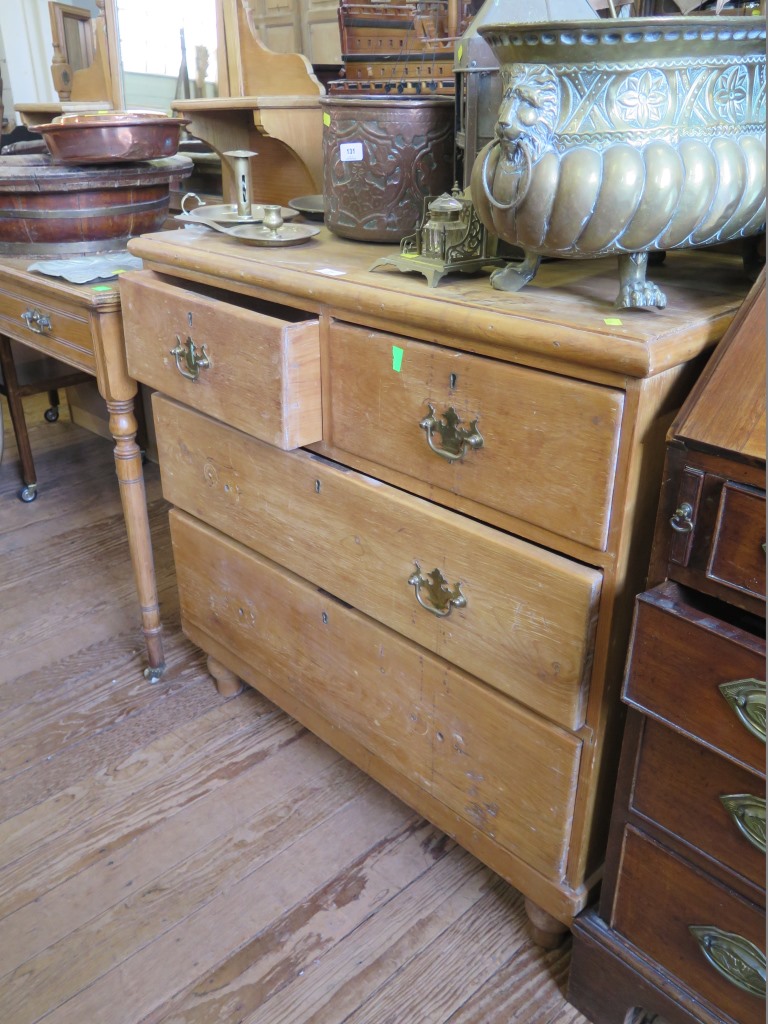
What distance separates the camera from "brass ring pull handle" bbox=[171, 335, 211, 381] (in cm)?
109

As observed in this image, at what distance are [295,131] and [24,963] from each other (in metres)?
1.42

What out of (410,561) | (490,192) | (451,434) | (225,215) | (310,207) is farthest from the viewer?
(310,207)

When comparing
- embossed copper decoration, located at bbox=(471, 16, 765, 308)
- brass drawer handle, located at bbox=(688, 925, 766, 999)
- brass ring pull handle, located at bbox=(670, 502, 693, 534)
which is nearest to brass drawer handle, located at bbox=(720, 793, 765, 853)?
brass drawer handle, located at bbox=(688, 925, 766, 999)

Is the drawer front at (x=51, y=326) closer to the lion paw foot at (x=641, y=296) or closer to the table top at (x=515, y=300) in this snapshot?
the table top at (x=515, y=300)

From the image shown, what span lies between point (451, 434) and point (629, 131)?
0.31 metres

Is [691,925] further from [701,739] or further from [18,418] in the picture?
[18,418]

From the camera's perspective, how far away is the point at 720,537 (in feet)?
2.16

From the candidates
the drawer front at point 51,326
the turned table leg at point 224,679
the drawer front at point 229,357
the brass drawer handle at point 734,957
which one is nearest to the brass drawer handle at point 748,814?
the brass drawer handle at point 734,957

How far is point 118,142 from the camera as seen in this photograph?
4.71ft

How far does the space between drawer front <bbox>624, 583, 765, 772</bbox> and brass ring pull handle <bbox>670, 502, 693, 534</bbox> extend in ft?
0.19

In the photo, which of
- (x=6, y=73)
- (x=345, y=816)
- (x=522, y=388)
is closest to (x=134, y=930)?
(x=345, y=816)

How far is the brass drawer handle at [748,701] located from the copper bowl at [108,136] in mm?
1297

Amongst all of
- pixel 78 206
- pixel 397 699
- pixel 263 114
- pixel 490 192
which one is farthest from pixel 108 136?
pixel 397 699

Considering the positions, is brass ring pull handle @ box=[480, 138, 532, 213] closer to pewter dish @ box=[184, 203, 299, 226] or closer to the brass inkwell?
the brass inkwell
